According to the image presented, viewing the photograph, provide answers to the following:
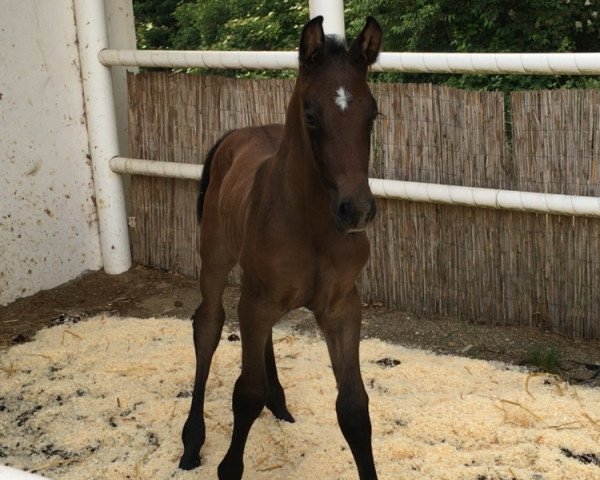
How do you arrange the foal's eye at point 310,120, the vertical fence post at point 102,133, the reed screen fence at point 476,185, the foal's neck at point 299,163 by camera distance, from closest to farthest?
the foal's eye at point 310,120
the foal's neck at point 299,163
the reed screen fence at point 476,185
the vertical fence post at point 102,133

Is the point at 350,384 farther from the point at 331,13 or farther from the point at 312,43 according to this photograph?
the point at 331,13

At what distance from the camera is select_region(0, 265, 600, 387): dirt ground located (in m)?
4.62

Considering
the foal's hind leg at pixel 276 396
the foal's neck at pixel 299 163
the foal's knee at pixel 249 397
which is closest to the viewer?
the foal's neck at pixel 299 163

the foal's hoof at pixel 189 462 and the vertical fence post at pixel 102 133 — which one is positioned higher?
the vertical fence post at pixel 102 133

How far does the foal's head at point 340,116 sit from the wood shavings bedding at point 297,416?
1310 mm

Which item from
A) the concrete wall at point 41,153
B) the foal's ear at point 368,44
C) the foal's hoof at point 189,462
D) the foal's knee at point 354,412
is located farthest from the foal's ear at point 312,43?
the concrete wall at point 41,153

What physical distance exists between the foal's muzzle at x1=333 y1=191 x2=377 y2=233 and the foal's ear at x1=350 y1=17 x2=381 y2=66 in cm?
48

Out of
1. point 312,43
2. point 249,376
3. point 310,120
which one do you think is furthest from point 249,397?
point 312,43

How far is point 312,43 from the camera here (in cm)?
288

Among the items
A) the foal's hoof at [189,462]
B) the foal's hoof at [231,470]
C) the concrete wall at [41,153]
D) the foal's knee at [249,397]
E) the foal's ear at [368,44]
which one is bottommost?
the foal's hoof at [189,462]

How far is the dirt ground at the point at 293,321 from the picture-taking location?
15.1 feet

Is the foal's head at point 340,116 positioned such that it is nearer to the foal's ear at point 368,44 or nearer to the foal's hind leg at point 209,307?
the foal's ear at point 368,44

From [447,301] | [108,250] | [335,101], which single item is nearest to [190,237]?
[108,250]

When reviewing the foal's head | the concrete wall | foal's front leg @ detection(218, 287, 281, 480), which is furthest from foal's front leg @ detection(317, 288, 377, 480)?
the concrete wall
